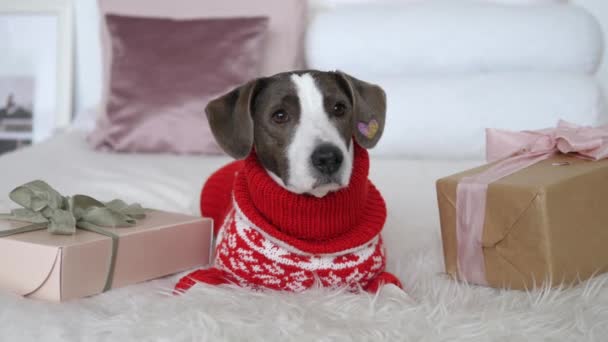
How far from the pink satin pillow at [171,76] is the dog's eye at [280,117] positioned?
3.53 ft

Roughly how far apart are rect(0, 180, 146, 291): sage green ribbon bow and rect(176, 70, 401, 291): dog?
0.58 feet

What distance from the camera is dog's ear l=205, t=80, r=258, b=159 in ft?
3.93

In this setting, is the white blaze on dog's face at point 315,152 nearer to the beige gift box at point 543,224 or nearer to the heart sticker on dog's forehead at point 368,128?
the heart sticker on dog's forehead at point 368,128

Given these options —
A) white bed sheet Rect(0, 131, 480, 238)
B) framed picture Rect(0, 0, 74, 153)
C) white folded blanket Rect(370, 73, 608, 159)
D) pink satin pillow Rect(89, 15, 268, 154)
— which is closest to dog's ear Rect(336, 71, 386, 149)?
white bed sheet Rect(0, 131, 480, 238)

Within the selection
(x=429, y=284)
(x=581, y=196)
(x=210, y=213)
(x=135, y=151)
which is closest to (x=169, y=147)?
(x=135, y=151)

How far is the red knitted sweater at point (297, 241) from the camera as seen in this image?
3.91ft

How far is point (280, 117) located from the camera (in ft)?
3.98

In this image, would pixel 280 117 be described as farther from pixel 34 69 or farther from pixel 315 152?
pixel 34 69

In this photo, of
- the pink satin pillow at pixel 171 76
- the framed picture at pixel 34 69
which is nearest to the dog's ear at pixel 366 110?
the pink satin pillow at pixel 171 76

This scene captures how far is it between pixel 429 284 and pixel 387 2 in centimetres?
166

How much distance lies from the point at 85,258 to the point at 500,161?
834 mm

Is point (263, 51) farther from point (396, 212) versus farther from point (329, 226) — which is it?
point (329, 226)

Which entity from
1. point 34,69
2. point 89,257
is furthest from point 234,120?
point 34,69

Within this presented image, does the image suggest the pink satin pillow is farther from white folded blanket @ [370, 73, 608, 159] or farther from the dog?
the dog
